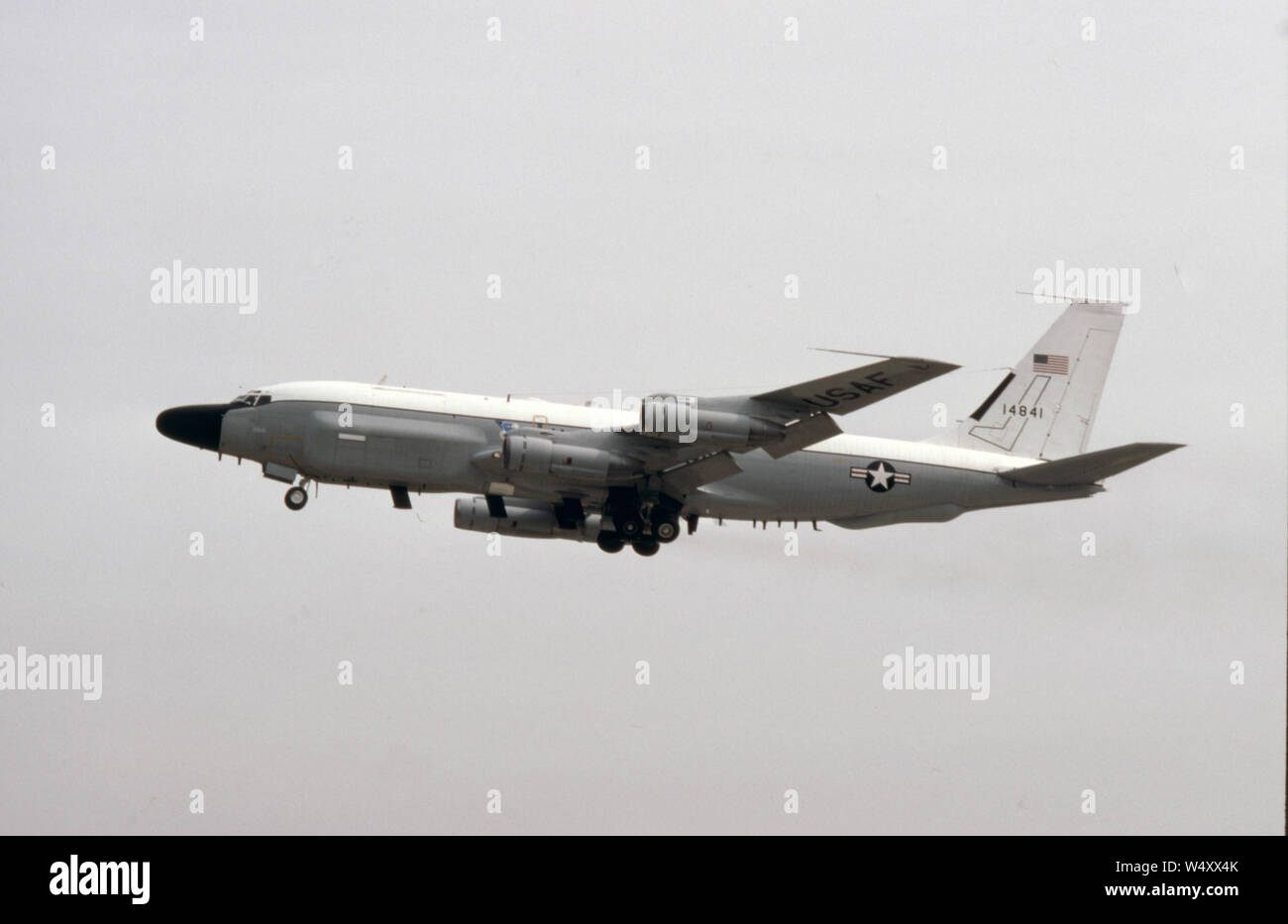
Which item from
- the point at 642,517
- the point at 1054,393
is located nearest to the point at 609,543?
Result: the point at 642,517

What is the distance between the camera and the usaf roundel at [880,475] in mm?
50438

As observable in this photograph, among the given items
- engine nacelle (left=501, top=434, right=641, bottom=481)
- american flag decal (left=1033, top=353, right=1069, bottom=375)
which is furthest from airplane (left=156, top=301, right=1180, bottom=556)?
american flag decal (left=1033, top=353, right=1069, bottom=375)

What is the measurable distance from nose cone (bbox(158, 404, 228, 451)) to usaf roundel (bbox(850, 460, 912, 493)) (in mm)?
18055

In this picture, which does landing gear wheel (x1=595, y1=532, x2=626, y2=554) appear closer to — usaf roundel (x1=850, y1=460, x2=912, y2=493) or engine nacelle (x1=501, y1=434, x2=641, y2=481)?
engine nacelle (x1=501, y1=434, x2=641, y2=481)

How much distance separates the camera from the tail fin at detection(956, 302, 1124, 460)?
5366 centimetres

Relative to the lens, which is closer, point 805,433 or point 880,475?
point 805,433

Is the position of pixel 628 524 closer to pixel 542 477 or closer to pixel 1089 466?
pixel 542 477

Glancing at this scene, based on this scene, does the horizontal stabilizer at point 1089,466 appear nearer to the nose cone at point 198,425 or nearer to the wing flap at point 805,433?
the wing flap at point 805,433

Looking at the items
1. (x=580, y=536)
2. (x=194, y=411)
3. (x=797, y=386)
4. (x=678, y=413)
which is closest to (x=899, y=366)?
(x=797, y=386)

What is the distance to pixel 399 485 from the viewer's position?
4866cm

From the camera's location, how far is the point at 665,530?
49.8m

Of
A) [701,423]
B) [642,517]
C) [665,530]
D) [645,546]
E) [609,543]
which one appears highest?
[701,423]

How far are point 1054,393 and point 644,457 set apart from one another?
1491 cm

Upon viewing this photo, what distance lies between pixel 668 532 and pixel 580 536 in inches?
162
